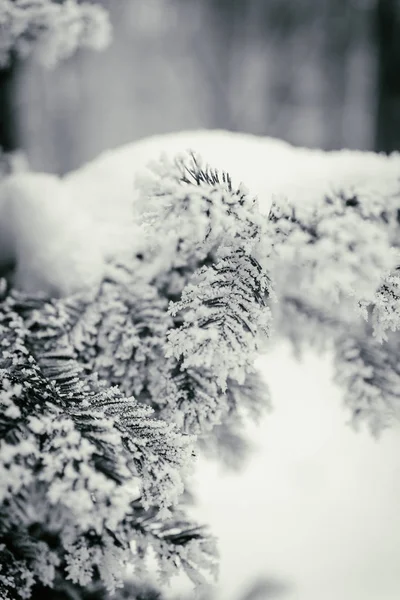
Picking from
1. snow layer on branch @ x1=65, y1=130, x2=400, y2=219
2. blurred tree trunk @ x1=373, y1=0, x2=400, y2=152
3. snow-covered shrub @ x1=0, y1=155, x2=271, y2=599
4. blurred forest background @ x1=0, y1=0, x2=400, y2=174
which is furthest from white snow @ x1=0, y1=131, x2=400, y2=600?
blurred forest background @ x1=0, y1=0, x2=400, y2=174

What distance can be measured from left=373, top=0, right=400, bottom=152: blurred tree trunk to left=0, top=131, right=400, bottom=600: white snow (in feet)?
16.8

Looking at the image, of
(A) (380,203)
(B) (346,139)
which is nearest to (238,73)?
(B) (346,139)

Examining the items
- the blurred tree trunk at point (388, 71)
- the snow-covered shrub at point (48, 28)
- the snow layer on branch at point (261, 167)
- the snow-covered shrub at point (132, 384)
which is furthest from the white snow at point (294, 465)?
the blurred tree trunk at point (388, 71)

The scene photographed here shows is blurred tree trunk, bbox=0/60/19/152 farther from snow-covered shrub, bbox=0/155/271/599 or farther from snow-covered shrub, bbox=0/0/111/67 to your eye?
snow-covered shrub, bbox=0/155/271/599

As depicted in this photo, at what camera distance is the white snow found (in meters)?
1.15

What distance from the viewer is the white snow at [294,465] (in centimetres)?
115

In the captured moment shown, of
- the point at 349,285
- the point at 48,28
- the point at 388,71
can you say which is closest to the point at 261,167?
the point at 349,285

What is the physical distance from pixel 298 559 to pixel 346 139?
7153 millimetres

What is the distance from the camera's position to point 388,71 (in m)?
6.95

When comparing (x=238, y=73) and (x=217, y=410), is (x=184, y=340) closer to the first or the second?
(x=217, y=410)

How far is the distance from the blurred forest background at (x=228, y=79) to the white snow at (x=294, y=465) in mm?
5474

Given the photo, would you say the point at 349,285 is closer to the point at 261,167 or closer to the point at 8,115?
the point at 261,167

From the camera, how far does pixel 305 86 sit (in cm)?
776

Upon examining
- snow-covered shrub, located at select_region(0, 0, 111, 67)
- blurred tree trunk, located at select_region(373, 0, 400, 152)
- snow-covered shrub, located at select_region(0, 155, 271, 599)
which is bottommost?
snow-covered shrub, located at select_region(0, 155, 271, 599)
